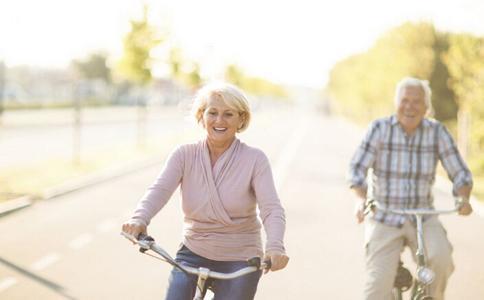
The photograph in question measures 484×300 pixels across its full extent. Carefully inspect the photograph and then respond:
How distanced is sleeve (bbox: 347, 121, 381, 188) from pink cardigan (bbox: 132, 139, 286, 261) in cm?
131

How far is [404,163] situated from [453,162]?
1.06 feet

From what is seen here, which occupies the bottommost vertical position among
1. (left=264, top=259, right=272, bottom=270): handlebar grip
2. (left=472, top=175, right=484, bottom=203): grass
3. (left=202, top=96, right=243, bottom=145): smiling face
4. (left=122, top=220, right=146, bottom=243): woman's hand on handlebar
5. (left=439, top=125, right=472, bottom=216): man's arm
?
(left=472, top=175, right=484, bottom=203): grass

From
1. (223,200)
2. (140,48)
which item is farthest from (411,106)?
(140,48)

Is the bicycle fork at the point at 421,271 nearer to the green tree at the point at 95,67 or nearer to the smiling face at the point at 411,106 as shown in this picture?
the smiling face at the point at 411,106

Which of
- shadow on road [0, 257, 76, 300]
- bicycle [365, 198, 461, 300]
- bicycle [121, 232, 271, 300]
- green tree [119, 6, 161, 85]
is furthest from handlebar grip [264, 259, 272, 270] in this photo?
green tree [119, 6, 161, 85]

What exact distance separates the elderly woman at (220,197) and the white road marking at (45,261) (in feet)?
14.1

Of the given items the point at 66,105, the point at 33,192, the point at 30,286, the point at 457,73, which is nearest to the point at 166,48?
the point at 457,73

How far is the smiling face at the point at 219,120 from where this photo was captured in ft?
10.9

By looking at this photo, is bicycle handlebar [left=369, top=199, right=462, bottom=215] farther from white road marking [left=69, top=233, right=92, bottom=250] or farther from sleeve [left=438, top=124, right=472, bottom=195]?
white road marking [left=69, top=233, right=92, bottom=250]

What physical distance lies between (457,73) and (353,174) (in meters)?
Answer: 15.5

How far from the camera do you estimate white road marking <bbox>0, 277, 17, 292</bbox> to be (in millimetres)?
6373

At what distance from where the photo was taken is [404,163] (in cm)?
452

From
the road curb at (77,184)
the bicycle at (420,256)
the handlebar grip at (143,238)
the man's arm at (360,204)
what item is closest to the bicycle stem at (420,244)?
the bicycle at (420,256)

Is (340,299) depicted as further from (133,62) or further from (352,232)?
(133,62)
